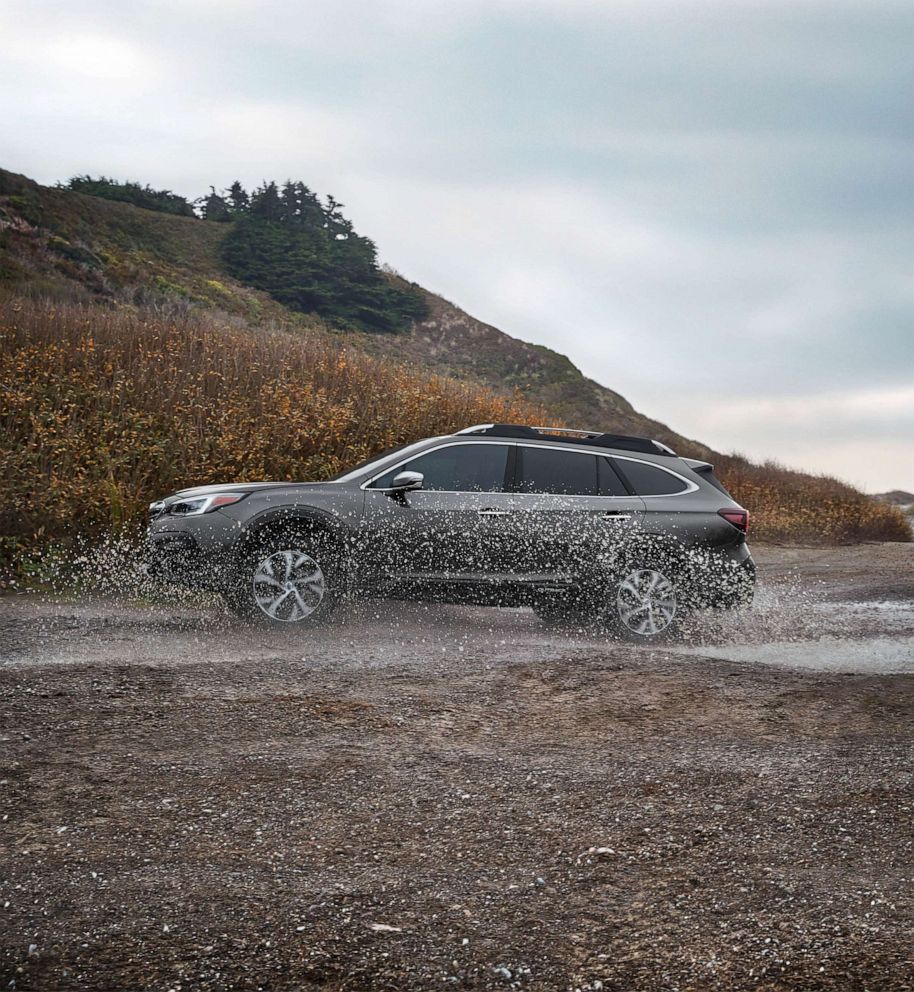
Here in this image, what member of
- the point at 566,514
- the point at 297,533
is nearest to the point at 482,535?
the point at 566,514

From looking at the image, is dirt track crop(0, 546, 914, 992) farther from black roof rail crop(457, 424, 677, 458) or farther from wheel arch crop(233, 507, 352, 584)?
black roof rail crop(457, 424, 677, 458)

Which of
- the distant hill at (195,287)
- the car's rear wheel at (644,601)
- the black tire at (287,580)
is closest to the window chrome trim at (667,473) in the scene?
the car's rear wheel at (644,601)

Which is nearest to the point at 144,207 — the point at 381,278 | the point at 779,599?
the point at 381,278

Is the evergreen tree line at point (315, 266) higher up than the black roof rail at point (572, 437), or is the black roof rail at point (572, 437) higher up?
the evergreen tree line at point (315, 266)

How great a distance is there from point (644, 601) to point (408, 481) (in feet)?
7.65

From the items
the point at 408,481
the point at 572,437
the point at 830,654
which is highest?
the point at 572,437

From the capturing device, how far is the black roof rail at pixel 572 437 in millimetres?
9492

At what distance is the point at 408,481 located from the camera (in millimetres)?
8961

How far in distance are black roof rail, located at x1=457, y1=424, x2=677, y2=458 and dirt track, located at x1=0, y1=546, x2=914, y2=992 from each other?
2.09 metres

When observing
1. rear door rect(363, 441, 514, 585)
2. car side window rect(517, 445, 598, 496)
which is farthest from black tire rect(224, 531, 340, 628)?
car side window rect(517, 445, 598, 496)

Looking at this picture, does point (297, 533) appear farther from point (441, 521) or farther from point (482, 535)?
point (482, 535)

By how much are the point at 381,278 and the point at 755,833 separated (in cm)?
4748

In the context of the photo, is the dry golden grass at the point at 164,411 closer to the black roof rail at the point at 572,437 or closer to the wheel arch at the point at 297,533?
the wheel arch at the point at 297,533

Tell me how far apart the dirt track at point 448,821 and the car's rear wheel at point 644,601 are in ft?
3.28
